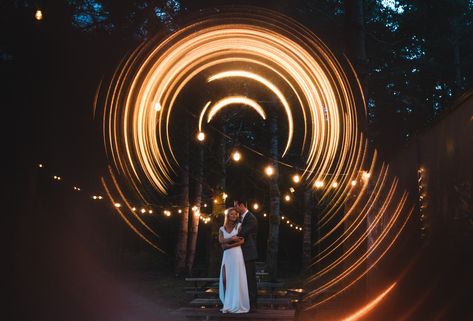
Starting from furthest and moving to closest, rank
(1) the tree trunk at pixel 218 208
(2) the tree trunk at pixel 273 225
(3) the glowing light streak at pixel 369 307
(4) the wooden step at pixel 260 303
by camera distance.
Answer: (2) the tree trunk at pixel 273 225 < (1) the tree trunk at pixel 218 208 < (3) the glowing light streak at pixel 369 307 < (4) the wooden step at pixel 260 303

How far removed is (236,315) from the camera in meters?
9.64

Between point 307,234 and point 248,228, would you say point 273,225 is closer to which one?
point 307,234

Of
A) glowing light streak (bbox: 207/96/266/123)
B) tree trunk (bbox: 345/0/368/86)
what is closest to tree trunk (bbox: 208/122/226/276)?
glowing light streak (bbox: 207/96/266/123)

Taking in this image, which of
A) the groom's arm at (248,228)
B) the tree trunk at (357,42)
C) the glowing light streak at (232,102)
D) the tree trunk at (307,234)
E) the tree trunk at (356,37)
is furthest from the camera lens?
the tree trunk at (307,234)

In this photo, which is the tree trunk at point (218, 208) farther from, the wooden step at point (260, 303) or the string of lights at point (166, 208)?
the wooden step at point (260, 303)

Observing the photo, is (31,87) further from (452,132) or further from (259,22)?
(452,132)

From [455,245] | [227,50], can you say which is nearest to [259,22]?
[227,50]

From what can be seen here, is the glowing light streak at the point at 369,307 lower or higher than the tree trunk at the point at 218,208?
lower

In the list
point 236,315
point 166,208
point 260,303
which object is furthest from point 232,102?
point 236,315

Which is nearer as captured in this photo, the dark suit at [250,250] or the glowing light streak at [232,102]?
the dark suit at [250,250]

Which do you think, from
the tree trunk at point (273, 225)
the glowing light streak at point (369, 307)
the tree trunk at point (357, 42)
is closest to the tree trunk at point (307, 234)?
the tree trunk at point (273, 225)

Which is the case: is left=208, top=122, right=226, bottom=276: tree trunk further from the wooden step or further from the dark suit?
the dark suit

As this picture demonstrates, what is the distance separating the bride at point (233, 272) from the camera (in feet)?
32.7

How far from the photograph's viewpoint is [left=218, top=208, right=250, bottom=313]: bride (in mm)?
9961
